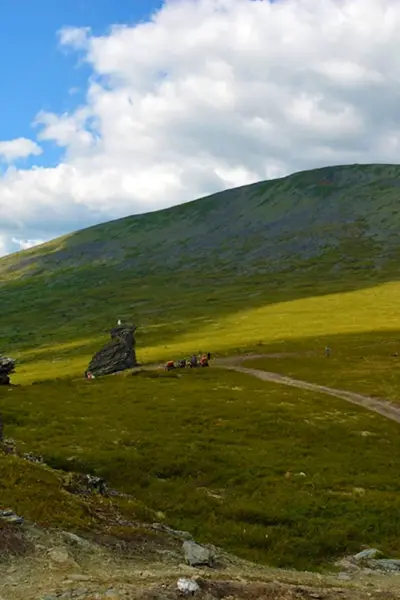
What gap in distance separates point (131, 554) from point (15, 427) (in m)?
38.9

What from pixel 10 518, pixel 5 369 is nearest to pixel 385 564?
pixel 10 518

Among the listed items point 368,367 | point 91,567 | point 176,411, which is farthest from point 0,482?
point 368,367

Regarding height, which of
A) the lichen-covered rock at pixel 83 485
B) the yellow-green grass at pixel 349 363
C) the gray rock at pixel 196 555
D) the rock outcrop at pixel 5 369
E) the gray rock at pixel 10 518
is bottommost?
the yellow-green grass at pixel 349 363

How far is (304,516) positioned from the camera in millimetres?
38281

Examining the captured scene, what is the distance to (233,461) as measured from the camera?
49219mm

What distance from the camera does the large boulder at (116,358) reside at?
10824 centimetres

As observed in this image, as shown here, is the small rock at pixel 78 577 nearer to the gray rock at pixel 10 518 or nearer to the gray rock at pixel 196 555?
the gray rock at pixel 10 518

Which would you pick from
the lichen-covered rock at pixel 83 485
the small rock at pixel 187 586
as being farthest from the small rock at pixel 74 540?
the lichen-covered rock at pixel 83 485

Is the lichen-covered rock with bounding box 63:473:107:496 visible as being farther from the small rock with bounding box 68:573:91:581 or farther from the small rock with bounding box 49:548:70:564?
the small rock with bounding box 68:573:91:581

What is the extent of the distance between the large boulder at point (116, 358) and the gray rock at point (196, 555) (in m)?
82.4

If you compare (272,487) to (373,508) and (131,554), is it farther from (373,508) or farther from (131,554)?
(131,554)

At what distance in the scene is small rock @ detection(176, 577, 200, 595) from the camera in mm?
18812

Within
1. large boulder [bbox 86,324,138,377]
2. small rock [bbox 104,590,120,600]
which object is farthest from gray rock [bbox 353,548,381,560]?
large boulder [bbox 86,324,138,377]

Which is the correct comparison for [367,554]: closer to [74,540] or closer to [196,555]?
[196,555]
